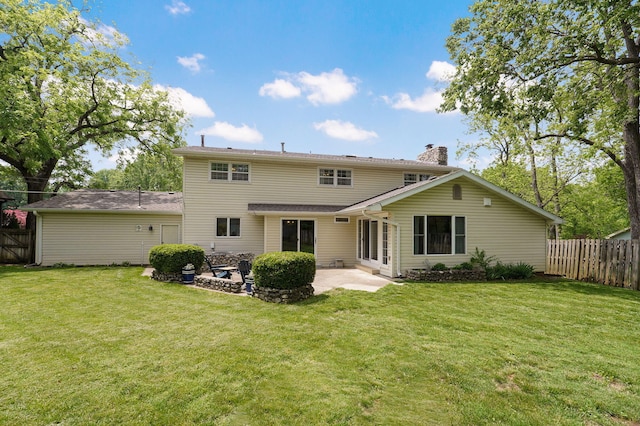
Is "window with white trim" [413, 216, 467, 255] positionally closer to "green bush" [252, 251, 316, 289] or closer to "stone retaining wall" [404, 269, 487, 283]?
"stone retaining wall" [404, 269, 487, 283]

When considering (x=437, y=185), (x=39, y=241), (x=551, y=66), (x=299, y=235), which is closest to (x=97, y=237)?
(x=39, y=241)

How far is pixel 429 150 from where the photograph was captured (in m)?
17.8

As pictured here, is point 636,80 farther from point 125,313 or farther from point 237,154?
point 125,313

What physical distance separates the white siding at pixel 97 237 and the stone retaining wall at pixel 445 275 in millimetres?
11793

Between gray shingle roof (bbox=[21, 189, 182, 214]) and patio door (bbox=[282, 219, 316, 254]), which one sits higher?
gray shingle roof (bbox=[21, 189, 182, 214])

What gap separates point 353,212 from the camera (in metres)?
12.4

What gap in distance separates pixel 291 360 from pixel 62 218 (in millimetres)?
15300

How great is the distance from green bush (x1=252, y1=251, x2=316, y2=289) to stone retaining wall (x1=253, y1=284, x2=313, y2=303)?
0.33 ft

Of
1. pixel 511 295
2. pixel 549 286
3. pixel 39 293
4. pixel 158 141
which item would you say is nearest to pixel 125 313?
pixel 39 293

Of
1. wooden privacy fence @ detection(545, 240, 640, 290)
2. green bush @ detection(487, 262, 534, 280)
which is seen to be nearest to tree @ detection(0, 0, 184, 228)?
green bush @ detection(487, 262, 534, 280)

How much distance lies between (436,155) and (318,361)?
15.4 meters

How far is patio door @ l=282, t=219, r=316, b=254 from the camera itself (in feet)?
44.8

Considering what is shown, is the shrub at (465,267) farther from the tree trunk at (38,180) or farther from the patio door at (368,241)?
the tree trunk at (38,180)

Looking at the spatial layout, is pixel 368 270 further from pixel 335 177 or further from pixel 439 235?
pixel 335 177
